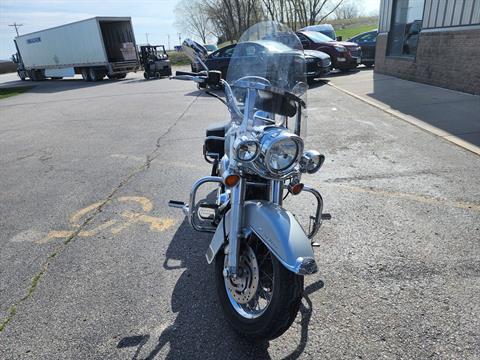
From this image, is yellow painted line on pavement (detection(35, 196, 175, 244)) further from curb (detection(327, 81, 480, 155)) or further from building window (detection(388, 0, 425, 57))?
building window (detection(388, 0, 425, 57))

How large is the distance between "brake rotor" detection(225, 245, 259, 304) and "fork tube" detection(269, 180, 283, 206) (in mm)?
354

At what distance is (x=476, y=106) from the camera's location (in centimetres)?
799

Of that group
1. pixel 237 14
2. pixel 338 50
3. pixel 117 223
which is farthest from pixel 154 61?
pixel 237 14

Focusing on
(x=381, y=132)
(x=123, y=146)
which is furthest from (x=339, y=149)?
(x=123, y=146)

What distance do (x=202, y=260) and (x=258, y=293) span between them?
1018mm

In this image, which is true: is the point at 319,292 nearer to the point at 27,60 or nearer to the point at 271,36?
the point at 271,36

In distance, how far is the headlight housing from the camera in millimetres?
2002

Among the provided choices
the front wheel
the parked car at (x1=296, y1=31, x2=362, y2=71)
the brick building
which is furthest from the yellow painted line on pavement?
the parked car at (x1=296, y1=31, x2=362, y2=71)

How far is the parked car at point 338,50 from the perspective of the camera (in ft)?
50.9

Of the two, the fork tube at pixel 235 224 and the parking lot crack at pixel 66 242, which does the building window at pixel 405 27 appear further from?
the fork tube at pixel 235 224

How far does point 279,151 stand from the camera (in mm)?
2066

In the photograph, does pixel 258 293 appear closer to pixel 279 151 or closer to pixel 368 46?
pixel 279 151

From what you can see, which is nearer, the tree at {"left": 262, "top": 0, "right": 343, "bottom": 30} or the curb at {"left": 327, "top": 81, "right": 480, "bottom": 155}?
the curb at {"left": 327, "top": 81, "right": 480, "bottom": 155}

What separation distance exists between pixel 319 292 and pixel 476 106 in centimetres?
737
